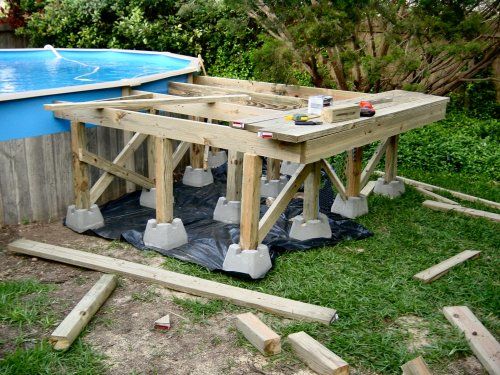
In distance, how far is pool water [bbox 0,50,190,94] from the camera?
31.2 ft

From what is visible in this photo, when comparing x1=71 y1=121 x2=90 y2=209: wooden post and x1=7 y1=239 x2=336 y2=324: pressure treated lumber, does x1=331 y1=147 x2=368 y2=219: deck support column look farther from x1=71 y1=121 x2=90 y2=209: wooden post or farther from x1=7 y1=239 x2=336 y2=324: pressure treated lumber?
x1=71 y1=121 x2=90 y2=209: wooden post

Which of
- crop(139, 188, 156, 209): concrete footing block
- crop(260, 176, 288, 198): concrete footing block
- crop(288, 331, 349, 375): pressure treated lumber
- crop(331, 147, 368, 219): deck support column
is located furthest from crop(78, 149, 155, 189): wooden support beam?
crop(288, 331, 349, 375): pressure treated lumber

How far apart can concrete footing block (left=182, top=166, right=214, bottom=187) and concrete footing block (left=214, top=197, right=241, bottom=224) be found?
57.9 inches

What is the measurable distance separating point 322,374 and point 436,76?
7578 mm

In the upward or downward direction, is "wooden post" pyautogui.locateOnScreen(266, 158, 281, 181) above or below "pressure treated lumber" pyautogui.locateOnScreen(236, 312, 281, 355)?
above

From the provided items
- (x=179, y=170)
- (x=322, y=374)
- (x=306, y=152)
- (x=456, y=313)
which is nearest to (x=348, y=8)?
(x=179, y=170)

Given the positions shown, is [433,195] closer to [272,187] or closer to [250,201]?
[272,187]

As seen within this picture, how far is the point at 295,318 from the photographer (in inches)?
194

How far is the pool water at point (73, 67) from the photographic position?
9508mm

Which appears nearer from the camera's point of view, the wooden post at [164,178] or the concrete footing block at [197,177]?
the wooden post at [164,178]

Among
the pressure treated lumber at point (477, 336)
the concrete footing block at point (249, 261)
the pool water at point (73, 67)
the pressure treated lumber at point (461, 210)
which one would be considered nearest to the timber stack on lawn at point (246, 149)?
the concrete footing block at point (249, 261)

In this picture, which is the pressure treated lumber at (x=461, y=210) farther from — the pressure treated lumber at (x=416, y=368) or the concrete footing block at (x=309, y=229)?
the pressure treated lumber at (x=416, y=368)

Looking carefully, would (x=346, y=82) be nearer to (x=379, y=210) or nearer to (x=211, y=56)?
(x=379, y=210)

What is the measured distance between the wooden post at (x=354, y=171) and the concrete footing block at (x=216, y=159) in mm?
2739
